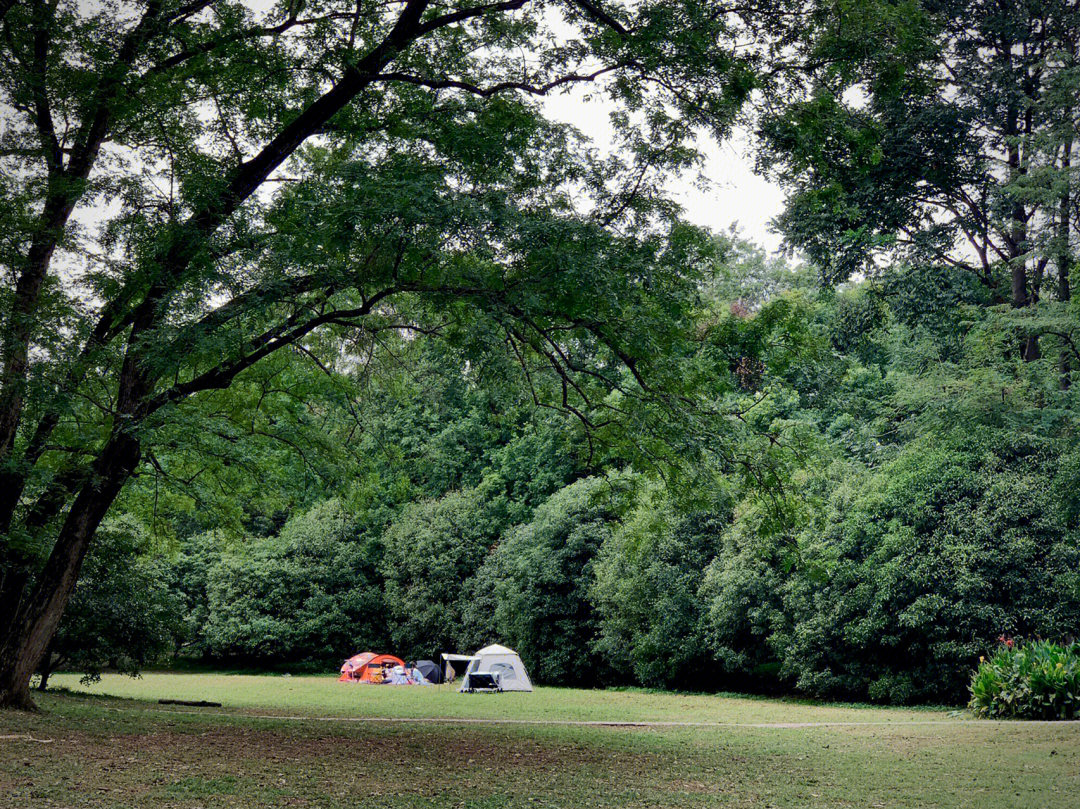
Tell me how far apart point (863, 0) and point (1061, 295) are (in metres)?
14.3

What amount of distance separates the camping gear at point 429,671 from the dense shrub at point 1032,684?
18.3 meters

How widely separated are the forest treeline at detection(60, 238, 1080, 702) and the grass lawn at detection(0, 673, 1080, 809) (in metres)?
2.23

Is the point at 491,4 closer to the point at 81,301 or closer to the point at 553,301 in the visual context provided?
the point at 553,301

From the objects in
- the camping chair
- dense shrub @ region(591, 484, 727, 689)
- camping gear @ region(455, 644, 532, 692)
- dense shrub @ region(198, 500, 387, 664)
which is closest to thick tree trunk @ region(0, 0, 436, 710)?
the camping chair

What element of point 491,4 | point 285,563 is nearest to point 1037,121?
point 491,4

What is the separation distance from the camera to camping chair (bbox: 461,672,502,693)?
912 inches

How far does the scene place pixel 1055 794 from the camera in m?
6.87

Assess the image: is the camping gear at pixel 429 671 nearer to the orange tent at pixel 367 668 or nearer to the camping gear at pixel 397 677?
the orange tent at pixel 367 668

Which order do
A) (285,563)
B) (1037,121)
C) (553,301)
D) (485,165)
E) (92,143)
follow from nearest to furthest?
(553,301), (485,165), (92,143), (1037,121), (285,563)

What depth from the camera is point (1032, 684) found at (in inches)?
526

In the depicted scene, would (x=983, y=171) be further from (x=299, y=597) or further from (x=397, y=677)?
(x=299, y=597)

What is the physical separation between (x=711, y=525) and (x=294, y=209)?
1684cm

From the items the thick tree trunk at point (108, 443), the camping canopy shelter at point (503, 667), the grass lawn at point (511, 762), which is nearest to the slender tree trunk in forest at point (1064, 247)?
the grass lawn at point (511, 762)

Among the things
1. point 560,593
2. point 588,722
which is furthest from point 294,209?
point 560,593
